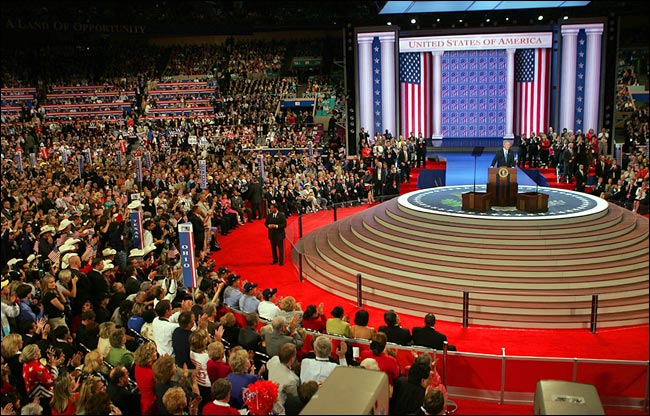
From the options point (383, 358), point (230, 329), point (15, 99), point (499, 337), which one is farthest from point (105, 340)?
point (15, 99)

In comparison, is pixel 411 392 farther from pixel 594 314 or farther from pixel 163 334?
pixel 594 314

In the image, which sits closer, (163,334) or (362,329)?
(163,334)

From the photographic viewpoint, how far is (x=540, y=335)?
10.2m

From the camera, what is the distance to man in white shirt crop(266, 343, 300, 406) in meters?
6.25

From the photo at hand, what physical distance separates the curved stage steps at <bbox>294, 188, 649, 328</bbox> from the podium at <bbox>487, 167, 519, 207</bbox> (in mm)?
1235

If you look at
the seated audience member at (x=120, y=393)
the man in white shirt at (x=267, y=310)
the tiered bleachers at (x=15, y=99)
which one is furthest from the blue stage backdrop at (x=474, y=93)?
the tiered bleachers at (x=15, y=99)

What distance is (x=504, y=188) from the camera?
1462 cm

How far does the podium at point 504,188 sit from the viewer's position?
14.6 metres

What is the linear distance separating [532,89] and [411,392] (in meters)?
23.8

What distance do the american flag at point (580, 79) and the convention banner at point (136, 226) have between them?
19927 mm

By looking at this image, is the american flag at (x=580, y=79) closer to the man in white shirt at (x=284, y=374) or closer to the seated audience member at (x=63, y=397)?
the man in white shirt at (x=284, y=374)

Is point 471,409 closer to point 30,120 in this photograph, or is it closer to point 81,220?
point 81,220

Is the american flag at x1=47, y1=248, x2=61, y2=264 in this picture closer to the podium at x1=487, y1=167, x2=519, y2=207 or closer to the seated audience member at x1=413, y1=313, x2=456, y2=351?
the seated audience member at x1=413, y1=313, x2=456, y2=351

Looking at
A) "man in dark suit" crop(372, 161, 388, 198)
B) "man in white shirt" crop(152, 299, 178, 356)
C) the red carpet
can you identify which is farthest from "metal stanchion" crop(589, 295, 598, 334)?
"man in dark suit" crop(372, 161, 388, 198)
